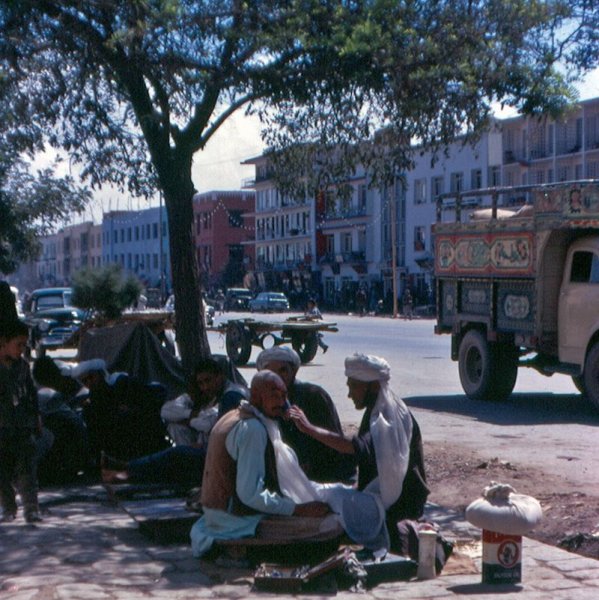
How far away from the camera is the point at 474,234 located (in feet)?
57.0

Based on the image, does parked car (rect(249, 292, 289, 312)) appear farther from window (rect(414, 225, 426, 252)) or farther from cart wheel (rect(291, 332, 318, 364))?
cart wheel (rect(291, 332, 318, 364))

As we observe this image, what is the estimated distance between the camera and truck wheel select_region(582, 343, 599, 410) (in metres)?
15.0

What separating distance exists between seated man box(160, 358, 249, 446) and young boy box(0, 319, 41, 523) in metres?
1.35

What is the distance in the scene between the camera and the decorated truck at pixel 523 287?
1521cm

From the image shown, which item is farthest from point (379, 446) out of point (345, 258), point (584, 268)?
point (345, 258)

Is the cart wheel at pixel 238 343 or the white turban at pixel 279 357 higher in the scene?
the white turban at pixel 279 357

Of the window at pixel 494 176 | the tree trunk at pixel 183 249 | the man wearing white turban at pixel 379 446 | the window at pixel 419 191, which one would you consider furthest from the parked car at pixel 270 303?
the man wearing white turban at pixel 379 446

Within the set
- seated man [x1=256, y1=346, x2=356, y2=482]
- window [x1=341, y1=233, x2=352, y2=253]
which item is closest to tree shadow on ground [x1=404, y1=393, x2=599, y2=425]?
seated man [x1=256, y1=346, x2=356, y2=482]

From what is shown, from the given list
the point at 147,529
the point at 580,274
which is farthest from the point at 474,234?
the point at 147,529

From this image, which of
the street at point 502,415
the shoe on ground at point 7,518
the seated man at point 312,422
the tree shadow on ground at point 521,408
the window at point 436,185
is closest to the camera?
the seated man at point 312,422

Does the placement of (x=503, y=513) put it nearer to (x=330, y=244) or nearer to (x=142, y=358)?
(x=142, y=358)

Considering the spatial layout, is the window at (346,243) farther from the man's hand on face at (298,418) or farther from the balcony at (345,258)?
the man's hand on face at (298,418)

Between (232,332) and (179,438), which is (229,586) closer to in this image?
(179,438)

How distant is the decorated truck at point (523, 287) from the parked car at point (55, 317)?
1041 cm
